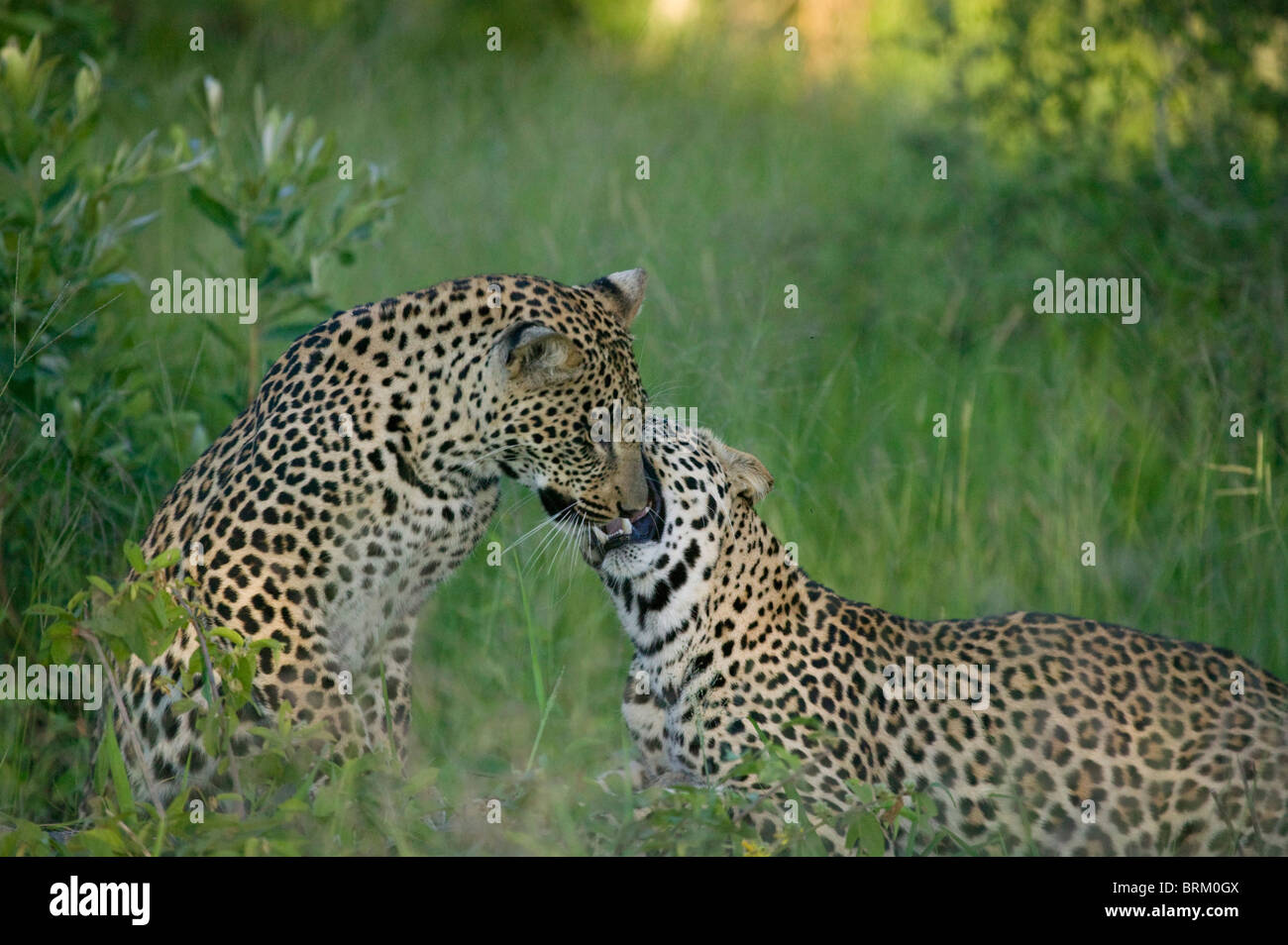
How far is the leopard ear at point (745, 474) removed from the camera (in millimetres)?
5855

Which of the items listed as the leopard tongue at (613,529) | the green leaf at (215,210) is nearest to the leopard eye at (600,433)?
the leopard tongue at (613,529)

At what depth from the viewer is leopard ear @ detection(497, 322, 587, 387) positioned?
5562 mm

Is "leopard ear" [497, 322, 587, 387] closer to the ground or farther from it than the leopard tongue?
farther from it

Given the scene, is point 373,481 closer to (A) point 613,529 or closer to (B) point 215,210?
→ (A) point 613,529

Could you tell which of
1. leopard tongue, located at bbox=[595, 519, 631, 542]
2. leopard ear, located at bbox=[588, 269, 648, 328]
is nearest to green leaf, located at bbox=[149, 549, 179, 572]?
leopard tongue, located at bbox=[595, 519, 631, 542]

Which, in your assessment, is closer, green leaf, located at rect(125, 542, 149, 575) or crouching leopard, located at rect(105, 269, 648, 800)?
green leaf, located at rect(125, 542, 149, 575)

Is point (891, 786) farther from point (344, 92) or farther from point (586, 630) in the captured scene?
point (344, 92)

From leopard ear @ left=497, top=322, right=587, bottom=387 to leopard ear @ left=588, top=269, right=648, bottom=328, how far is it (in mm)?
659

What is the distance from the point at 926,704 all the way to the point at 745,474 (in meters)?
1.16

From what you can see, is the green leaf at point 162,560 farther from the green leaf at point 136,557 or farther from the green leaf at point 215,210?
the green leaf at point 215,210

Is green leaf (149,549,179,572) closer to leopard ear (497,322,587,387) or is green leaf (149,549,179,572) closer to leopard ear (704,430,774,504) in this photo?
leopard ear (497,322,587,387)

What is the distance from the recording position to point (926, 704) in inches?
228

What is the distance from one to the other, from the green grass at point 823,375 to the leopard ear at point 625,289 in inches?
49.2
